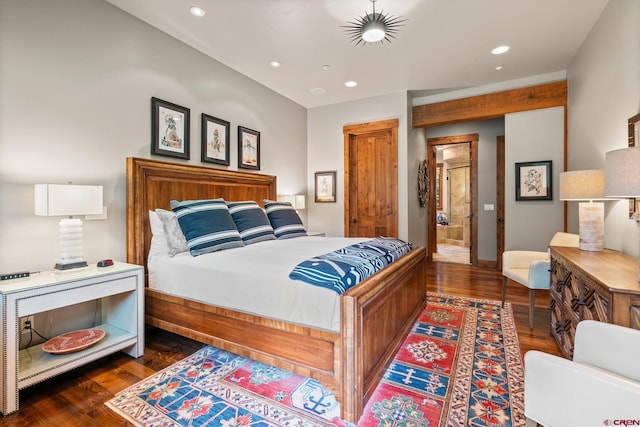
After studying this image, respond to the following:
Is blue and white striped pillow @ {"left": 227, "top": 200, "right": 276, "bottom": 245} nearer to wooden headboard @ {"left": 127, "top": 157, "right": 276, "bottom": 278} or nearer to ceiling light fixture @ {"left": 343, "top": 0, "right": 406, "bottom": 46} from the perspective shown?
wooden headboard @ {"left": 127, "top": 157, "right": 276, "bottom": 278}

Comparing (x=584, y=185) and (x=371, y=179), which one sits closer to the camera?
(x=584, y=185)

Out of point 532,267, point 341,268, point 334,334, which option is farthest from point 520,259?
point 334,334

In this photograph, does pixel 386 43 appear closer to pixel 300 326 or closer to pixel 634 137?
pixel 634 137

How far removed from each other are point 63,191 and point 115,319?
1.13 meters

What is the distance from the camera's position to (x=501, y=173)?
5371 mm

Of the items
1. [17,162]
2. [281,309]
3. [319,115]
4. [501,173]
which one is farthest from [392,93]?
[17,162]

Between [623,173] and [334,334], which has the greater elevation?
[623,173]

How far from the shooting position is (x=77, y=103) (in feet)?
7.82

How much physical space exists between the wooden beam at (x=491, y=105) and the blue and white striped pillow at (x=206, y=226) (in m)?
3.70

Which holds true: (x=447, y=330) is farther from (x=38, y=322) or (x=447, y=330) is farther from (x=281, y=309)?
(x=38, y=322)

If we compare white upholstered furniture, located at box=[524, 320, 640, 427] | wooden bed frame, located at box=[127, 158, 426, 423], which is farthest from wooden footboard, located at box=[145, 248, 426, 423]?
white upholstered furniture, located at box=[524, 320, 640, 427]

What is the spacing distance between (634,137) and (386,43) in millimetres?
2338

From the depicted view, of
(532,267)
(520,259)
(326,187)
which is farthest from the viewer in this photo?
(326,187)

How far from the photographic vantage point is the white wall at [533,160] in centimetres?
405
